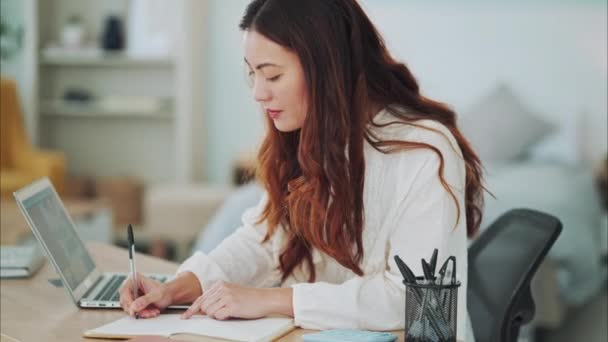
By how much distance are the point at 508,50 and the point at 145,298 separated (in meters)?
4.38

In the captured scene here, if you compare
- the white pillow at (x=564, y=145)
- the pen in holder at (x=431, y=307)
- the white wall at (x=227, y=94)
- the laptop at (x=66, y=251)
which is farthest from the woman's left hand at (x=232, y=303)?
the white wall at (x=227, y=94)

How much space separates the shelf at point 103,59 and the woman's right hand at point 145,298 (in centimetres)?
449

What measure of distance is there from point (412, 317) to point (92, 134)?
546cm

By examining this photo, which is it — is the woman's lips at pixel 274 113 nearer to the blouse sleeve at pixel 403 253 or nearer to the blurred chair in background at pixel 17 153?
the blouse sleeve at pixel 403 253

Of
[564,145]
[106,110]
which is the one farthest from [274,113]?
[106,110]

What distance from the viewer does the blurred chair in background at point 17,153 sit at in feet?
19.8

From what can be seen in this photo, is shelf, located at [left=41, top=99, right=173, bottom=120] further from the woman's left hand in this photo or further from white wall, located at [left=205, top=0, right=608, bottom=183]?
the woman's left hand

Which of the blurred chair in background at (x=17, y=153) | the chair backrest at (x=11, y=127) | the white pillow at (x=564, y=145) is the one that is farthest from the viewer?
the chair backrest at (x=11, y=127)

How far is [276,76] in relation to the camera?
1796 millimetres

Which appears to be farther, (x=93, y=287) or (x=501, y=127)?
(x=501, y=127)

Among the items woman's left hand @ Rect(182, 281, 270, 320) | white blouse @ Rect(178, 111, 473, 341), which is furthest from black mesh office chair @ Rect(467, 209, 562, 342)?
woman's left hand @ Rect(182, 281, 270, 320)

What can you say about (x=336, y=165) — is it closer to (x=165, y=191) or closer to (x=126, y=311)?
(x=126, y=311)

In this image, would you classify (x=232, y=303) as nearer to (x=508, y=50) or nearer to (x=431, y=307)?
(x=431, y=307)

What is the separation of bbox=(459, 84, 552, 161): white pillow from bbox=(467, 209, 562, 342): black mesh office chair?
3.32 meters
